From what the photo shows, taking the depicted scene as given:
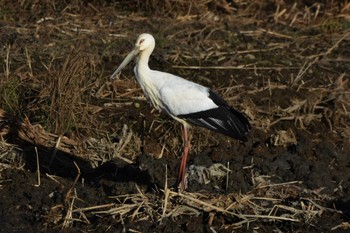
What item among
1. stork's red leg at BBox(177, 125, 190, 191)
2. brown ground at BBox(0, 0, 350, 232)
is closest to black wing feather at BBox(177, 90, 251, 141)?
stork's red leg at BBox(177, 125, 190, 191)

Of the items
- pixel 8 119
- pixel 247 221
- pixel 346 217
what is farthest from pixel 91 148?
pixel 346 217

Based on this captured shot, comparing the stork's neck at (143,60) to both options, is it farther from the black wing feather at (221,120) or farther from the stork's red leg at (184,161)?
the stork's red leg at (184,161)

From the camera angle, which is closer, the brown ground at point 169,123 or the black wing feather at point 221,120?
the brown ground at point 169,123

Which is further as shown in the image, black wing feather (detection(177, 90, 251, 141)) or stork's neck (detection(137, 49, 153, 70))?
stork's neck (detection(137, 49, 153, 70))

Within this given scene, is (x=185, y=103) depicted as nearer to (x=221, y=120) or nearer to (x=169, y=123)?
(x=221, y=120)

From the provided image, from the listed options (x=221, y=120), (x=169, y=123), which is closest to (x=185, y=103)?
(x=221, y=120)

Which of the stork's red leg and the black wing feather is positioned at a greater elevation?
the black wing feather

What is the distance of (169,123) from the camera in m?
9.31

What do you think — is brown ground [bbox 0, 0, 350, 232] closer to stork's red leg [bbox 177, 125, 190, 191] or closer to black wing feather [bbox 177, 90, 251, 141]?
stork's red leg [bbox 177, 125, 190, 191]

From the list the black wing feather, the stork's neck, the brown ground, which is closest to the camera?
the brown ground

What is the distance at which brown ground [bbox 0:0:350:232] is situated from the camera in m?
7.75

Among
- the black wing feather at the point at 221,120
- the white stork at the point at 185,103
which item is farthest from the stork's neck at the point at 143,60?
the black wing feather at the point at 221,120

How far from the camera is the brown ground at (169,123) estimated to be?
305 inches

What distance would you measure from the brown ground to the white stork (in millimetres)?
543
